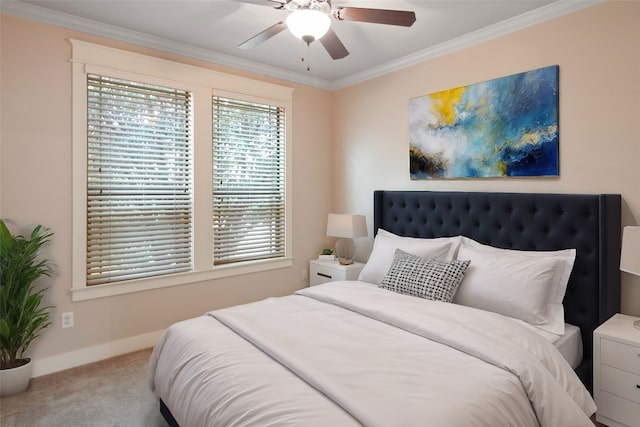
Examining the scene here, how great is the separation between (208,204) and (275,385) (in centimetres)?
231

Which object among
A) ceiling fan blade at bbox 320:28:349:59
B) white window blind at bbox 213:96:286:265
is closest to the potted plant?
white window blind at bbox 213:96:286:265

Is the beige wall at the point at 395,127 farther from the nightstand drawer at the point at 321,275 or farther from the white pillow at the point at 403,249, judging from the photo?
the nightstand drawer at the point at 321,275

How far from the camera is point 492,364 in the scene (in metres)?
1.68

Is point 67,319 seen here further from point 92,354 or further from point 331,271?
point 331,271

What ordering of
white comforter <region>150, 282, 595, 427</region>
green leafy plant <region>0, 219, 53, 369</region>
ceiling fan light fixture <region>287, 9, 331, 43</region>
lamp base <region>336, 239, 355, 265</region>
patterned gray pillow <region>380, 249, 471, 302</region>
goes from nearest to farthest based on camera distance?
white comforter <region>150, 282, 595, 427</region> → ceiling fan light fixture <region>287, 9, 331, 43</region> → green leafy plant <region>0, 219, 53, 369</region> → patterned gray pillow <region>380, 249, 471, 302</region> → lamp base <region>336, 239, 355, 265</region>

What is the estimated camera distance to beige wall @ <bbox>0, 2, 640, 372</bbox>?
241 cm

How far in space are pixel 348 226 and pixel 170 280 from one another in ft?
5.70

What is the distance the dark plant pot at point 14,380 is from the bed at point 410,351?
40.7 inches

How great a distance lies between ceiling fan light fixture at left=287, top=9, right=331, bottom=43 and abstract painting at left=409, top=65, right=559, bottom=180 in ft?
5.33

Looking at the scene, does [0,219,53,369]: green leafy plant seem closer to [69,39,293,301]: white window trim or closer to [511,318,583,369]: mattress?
[69,39,293,301]: white window trim

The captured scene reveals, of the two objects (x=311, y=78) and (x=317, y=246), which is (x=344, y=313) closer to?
(x=317, y=246)

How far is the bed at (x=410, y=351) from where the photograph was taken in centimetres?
142

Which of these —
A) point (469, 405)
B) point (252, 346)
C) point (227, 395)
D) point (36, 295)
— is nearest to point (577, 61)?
point (469, 405)

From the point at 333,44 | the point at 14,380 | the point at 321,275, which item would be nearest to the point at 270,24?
the point at 333,44
